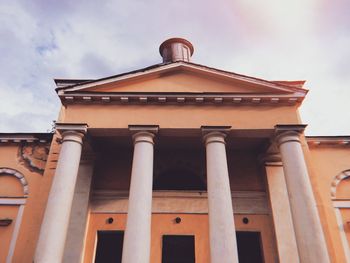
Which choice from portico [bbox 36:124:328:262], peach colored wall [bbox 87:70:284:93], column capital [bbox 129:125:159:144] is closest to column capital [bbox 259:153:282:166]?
portico [bbox 36:124:328:262]

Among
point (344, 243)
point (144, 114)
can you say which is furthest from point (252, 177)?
point (144, 114)

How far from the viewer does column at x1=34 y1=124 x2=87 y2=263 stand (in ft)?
28.0

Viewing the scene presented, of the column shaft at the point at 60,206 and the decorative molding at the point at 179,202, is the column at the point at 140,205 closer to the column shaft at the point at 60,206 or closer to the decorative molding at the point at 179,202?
the column shaft at the point at 60,206

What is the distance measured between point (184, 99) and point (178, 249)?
19.0 ft

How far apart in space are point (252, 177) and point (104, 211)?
6.38 meters

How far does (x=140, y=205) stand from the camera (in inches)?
358

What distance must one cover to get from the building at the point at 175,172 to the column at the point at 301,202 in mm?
36

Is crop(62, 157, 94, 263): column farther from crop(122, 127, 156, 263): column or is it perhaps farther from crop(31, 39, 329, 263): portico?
crop(122, 127, 156, 263): column

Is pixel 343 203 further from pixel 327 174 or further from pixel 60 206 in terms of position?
pixel 60 206

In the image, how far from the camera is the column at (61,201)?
854 cm

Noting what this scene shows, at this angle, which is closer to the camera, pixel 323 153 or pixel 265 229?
pixel 265 229

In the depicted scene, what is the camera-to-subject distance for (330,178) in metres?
12.6

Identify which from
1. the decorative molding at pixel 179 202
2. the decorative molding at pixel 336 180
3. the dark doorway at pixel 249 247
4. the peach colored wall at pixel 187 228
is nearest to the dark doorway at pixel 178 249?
the peach colored wall at pixel 187 228

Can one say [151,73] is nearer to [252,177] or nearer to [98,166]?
[98,166]
